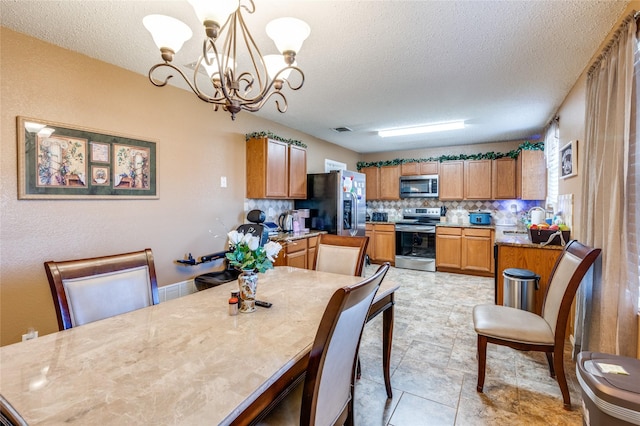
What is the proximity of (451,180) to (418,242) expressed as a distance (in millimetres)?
1336

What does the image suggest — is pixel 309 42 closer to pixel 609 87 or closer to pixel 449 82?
pixel 449 82

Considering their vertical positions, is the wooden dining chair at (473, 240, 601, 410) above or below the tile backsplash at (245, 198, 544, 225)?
below

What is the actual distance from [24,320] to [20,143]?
1.26 meters

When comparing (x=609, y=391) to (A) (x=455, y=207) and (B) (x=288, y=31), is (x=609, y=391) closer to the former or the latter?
(B) (x=288, y=31)

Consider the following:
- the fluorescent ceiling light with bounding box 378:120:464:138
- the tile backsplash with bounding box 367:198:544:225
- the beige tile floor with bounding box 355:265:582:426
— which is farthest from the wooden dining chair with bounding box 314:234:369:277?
the tile backsplash with bounding box 367:198:544:225

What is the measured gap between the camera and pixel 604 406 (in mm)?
1119

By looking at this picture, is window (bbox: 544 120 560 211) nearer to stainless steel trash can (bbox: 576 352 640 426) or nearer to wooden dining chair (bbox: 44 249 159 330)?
stainless steel trash can (bbox: 576 352 640 426)

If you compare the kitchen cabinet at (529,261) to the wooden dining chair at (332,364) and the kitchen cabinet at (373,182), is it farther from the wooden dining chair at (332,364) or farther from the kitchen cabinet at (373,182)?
the kitchen cabinet at (373,182)

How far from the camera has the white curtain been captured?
5.08 ft

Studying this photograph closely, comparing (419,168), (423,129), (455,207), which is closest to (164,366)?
(423,129)

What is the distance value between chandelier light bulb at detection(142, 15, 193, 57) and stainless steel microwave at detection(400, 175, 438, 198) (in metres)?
5.11

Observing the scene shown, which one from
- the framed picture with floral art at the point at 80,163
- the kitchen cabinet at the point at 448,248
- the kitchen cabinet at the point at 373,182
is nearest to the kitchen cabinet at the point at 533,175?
the kitchen cabinet at the point at 448,248

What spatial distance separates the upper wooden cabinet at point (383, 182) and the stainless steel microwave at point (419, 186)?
138 millimetres

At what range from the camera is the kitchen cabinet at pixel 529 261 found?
2836 mm
